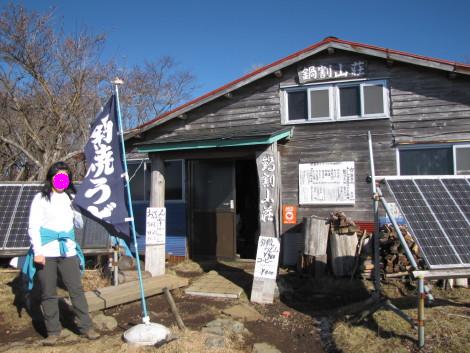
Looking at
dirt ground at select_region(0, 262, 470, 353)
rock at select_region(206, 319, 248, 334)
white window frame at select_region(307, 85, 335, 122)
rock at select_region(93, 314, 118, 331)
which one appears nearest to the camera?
dirt ground at select_region(0, 262, 470, 353)

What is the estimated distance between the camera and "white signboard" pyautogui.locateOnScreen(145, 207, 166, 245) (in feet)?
28.6

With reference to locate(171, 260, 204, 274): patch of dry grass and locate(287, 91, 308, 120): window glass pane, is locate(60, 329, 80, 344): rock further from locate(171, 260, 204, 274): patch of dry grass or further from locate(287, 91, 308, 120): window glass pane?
locate(287, 91, 308, 120): window glass pane

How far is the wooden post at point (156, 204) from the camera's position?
8.70 meters

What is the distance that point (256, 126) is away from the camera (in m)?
9.89

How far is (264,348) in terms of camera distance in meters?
5.06

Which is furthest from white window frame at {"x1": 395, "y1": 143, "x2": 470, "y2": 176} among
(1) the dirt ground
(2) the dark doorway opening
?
(2) the dark doorway opening

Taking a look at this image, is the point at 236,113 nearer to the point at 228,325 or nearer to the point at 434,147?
the point at 434,147

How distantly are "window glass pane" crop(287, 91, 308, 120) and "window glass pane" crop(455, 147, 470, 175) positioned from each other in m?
3.20

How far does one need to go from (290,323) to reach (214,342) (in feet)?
4.92

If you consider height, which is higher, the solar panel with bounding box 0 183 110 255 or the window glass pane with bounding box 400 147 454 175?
the window glass pane with bounding box 400 147 454 175

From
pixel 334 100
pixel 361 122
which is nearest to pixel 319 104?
pixel 334 100

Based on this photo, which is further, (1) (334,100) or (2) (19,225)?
(1) (334,100)

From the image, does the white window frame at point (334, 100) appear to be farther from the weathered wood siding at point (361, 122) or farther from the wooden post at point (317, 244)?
the wooden post at point (317, 244)

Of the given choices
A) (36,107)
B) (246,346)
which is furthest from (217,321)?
(36,107)
